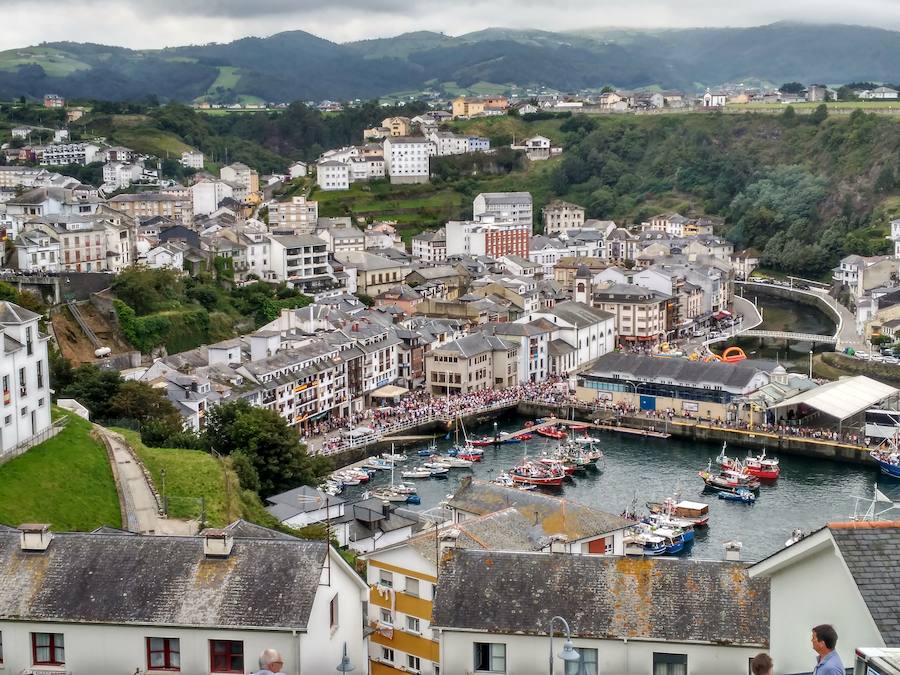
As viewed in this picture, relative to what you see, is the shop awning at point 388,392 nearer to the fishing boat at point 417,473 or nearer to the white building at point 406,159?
the fishing boat at point 417,473

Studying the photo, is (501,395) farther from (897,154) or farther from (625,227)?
(897,154)

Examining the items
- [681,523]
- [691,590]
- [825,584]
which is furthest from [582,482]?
[825,584]

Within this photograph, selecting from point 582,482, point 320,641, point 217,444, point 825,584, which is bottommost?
point 582,482

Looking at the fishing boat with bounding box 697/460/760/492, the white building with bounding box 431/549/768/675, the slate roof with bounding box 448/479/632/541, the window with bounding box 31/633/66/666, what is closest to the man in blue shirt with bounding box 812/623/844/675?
the white building with bounding box 431/549/768/675

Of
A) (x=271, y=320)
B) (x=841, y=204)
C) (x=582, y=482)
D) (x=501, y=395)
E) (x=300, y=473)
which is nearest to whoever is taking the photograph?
(x=300, y=473)

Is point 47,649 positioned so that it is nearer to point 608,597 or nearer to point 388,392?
point 608,597

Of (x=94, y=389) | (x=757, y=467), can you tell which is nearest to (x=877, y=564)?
(x=94, y=389)

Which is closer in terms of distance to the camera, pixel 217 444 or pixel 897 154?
pixel 217 444
